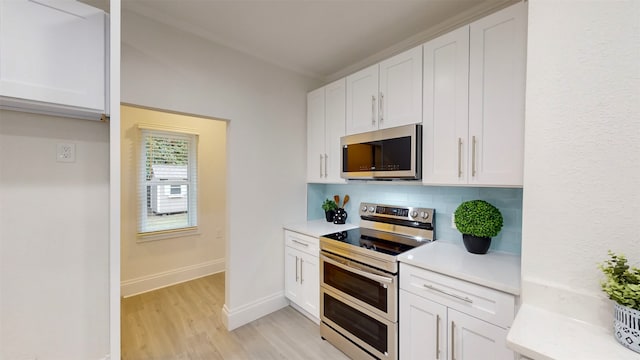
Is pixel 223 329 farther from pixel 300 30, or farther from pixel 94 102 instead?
pixel 300 30

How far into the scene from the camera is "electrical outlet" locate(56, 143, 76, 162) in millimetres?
1466

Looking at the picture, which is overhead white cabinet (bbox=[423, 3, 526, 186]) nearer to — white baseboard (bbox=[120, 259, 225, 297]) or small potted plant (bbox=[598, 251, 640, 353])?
small potted plant (bbox=[598, 251, 640, 353])

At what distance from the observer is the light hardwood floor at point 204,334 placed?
200 centimetres

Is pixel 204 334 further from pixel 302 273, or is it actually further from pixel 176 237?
pixel 176 237

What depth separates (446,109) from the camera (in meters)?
1.70

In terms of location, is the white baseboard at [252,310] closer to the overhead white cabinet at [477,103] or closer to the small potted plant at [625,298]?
the overhead white cabinet at [477,103]

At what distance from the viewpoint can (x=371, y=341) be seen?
1.79 m

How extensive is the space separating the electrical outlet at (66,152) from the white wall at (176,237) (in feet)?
3.83

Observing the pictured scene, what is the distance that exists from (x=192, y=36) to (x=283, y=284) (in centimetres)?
256

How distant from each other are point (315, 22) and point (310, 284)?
90.6 inches

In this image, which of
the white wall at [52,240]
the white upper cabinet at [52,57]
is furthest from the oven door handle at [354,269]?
the white upper cabinet at [52,57]

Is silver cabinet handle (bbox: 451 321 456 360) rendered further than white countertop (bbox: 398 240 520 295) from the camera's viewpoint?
Yes

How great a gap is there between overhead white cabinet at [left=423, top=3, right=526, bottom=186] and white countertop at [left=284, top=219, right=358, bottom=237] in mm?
1029

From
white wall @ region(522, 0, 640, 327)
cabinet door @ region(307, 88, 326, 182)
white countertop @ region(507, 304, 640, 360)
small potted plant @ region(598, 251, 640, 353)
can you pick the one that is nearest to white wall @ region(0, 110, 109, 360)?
cabinet door @ region(307, 88, 326, 182)
